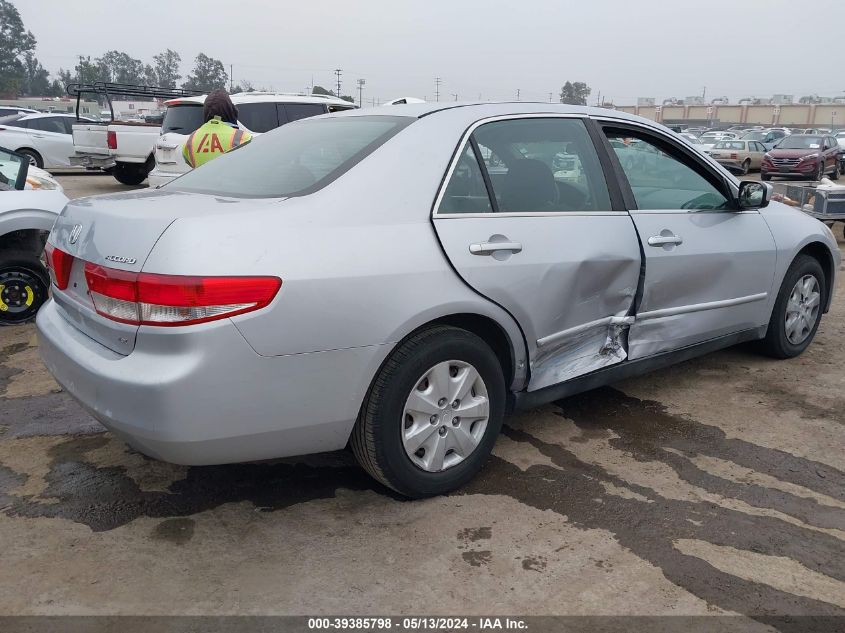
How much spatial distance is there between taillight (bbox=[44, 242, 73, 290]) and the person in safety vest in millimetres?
2335

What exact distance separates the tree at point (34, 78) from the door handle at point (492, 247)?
123 m

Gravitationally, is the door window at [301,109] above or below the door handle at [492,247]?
above

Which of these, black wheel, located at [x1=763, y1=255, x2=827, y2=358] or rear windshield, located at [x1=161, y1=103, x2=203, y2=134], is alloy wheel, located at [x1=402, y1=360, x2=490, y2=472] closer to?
black wheel, located at [x1=763, y1=255, x2=827, y2=358]

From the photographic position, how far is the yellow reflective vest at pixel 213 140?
5.30 metres

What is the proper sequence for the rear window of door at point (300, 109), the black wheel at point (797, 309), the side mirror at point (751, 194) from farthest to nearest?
the rear window of door at point (300, 109) < the black wheel at point (797, 309) < the side mirror at point (751, 194)

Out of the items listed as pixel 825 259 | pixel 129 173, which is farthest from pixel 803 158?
pixel 825 259

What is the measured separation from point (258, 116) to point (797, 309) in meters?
8.21

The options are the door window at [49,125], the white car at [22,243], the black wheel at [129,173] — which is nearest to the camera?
the white car at [22,243]

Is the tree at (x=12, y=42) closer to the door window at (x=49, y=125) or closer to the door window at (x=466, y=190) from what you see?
the door window at (x=49, y=125)

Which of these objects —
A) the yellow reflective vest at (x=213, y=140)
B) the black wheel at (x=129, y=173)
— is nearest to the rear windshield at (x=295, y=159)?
the yellow reflective vest at (x=213, y=140)

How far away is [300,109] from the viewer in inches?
436

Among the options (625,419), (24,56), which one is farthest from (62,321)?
(24,56)

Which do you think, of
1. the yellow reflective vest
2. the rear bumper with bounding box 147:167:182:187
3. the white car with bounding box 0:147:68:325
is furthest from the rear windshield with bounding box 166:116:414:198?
the rear bumper with bounding box 147:167:182:187

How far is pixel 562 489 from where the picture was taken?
3141mm
